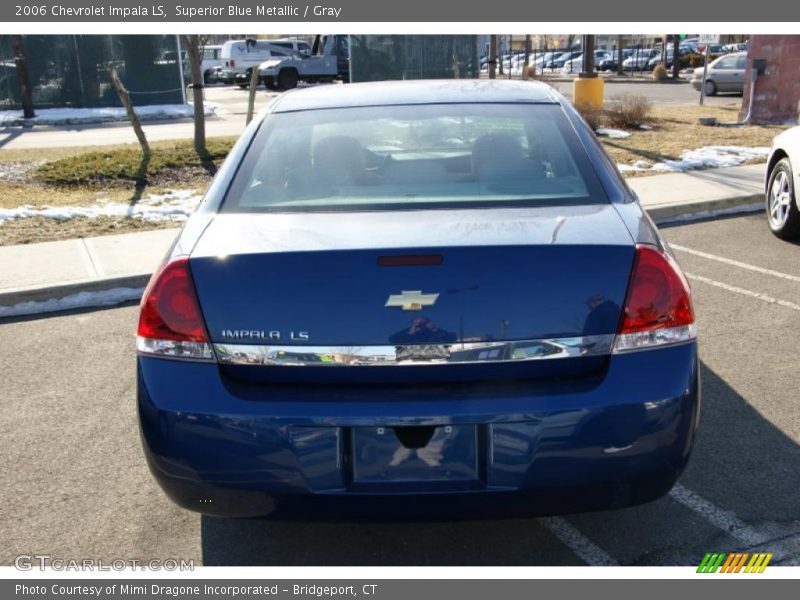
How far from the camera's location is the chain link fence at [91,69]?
2511cm

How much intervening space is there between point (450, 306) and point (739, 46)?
54.8 meters

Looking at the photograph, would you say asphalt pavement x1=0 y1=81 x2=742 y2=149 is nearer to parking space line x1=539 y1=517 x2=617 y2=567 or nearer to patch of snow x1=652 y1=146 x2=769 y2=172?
patch of snow x1=652 y1=146 x2=769 y2=172

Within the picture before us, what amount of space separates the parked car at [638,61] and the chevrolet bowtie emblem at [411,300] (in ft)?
168

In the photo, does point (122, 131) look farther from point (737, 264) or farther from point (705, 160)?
point (737, 264)

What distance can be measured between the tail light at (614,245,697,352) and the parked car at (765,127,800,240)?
5.09 m

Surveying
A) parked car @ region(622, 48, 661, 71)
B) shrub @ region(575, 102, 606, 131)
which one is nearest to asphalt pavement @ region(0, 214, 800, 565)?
Answer: shrub @ region(575, 102, 606, 131)

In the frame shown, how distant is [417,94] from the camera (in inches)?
140

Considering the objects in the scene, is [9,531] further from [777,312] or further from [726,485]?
[777,312]

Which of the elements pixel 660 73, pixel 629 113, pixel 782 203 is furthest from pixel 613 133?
pixel 660 73

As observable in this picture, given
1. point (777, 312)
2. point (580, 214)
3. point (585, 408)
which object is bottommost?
point (777, 312)

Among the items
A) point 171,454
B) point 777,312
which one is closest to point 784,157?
point 777,312

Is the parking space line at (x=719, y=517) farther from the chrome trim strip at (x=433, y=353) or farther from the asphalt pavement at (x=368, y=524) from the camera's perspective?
the chrome trim strip at (x=433, y=353)

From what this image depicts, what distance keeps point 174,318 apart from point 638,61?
52092 millimetres

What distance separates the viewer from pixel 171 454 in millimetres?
2463
